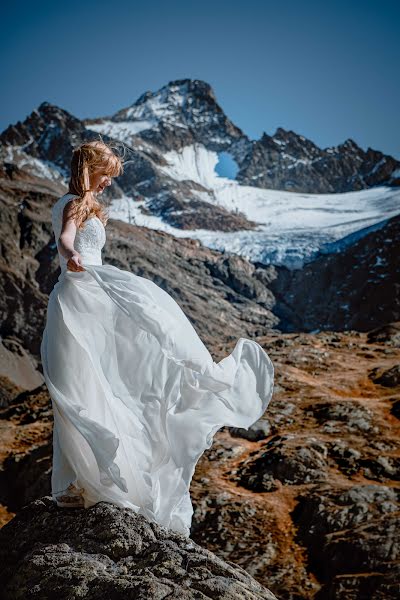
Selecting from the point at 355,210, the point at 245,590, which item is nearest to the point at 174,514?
the point at 245,590

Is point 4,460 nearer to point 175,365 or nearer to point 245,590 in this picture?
point 175,365

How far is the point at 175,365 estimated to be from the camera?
429cm

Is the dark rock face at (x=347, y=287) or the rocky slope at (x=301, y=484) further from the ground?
the rocky slope at (x=301, y=484)

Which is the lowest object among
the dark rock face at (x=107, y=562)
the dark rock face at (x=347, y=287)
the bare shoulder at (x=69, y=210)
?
the dark rock face at (x=347, y=287)

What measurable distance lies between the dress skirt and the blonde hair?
423 mm

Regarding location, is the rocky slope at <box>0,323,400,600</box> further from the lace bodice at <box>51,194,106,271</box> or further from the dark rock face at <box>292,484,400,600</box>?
the lace bodice at <box>51,194,106,271</box>

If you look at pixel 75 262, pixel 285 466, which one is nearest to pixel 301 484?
pixel 285 466

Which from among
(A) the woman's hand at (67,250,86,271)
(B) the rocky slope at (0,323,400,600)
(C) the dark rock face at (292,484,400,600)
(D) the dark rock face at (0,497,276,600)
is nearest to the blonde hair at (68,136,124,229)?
(A) the woman's hand at (67,250,86,271)

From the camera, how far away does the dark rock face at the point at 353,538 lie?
6.42 m

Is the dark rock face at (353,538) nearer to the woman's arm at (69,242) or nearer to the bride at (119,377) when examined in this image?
the bride at (119,377)

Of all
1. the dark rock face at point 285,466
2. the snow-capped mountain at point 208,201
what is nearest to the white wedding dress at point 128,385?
the dark rock face at point 285,466

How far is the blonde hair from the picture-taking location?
14.4 ft

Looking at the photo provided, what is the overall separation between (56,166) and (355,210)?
8191 centimetres

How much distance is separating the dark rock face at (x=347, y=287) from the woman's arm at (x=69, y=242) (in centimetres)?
8375
